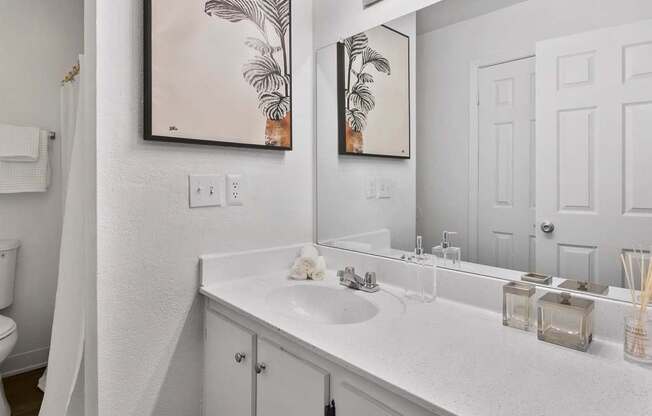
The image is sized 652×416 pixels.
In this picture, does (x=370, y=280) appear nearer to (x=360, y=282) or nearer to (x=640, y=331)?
(x=360, y=282)

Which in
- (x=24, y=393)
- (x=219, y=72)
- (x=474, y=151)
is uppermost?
(x=219, y=72)

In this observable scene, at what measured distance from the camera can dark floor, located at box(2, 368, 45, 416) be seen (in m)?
1.78

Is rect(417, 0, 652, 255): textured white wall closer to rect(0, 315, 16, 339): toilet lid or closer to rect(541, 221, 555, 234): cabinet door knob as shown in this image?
rect(541, 221, 555, 234): cabinet door knob

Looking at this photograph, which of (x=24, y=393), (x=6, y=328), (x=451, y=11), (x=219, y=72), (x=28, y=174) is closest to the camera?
(x=451, y=11)

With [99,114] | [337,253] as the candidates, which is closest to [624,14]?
[337,253]

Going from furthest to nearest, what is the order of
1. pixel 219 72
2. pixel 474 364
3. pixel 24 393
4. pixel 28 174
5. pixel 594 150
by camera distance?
pixel 28 174
pixel 24 393
pixel 219 72
pixel 594 150
pixel 474 364

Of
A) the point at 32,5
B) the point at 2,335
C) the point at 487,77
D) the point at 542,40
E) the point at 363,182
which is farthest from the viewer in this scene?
the point at 32,5

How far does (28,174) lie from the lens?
205 centimetres

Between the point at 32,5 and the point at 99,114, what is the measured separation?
67.8 inches

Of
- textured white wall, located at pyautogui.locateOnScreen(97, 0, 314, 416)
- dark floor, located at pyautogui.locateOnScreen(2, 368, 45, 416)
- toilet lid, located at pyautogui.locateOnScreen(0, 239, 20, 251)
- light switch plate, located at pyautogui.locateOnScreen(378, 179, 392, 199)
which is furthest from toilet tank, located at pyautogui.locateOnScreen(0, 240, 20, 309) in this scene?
light switch plate, located at pyautogui.locateOnScreen(378, 179, 392, 199)

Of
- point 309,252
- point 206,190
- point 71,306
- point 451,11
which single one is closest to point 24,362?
point 71,306

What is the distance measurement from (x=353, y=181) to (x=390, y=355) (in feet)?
2.78

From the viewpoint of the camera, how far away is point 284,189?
152cm

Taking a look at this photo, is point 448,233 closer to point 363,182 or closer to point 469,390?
point 363,182
